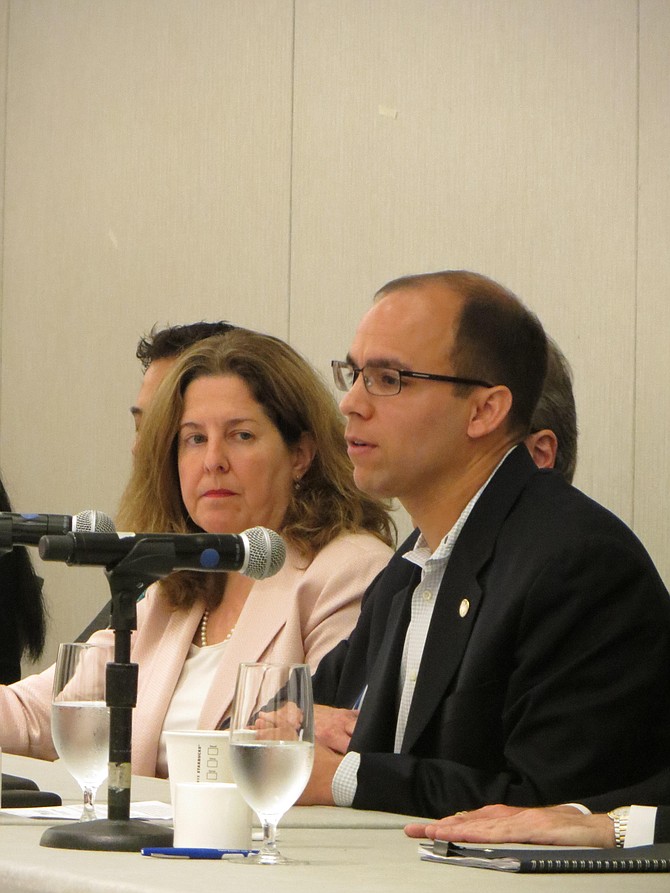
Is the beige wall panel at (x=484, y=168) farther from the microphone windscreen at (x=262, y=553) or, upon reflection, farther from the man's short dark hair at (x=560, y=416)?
the microphone windscreen at (x=262, y=553)

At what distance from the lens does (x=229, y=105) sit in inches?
179

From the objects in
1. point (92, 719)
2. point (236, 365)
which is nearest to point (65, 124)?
point (236, 365)

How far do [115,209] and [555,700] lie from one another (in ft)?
11.4

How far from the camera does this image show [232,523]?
2865mm

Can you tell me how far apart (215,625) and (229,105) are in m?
2.24

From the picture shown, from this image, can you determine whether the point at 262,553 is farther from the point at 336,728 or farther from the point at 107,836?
the point at 336,728

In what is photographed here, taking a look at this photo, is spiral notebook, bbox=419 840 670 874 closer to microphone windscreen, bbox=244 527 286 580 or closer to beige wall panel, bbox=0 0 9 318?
microphone windscreen, bbox=244 527 286 580

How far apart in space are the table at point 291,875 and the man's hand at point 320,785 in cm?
39

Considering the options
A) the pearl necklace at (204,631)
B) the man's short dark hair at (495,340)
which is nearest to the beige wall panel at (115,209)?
the pearl necklace at (204,631)

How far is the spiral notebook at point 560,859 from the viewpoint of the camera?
1211mm

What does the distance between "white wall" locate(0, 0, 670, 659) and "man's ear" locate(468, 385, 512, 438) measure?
1.18m

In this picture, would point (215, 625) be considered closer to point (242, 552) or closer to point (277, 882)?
point (242, 552)

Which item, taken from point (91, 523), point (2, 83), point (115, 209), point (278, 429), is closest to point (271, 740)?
point (91, 523)

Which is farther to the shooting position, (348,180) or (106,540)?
(348,180)
